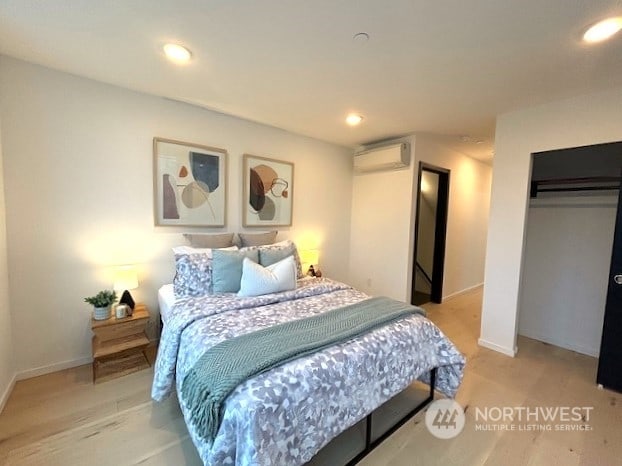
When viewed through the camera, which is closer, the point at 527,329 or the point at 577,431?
the point at 577,431

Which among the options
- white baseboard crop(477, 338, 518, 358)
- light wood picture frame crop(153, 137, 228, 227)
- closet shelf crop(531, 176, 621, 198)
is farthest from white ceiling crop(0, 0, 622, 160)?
white baseboard crop(477, 338, 518, 358)

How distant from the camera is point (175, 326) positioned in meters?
1.76

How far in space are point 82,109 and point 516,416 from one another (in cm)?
400

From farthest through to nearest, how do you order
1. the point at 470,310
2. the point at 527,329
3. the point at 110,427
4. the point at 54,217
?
the point at 470,310
the point at 527,329
the point at 54,217
the point at 110,427

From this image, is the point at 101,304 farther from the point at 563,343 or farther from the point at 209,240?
the point at 563,343

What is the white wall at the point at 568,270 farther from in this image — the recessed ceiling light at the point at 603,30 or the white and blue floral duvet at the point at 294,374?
the white and blue floral duvet at the point at 294,374

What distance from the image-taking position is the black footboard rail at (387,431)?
1.52 metres

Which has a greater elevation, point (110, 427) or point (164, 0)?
point (164, 0)

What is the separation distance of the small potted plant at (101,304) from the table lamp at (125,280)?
0.10 m

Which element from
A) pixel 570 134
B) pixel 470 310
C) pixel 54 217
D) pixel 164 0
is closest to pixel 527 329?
pixel 470 310

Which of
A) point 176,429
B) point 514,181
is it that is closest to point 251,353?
point 176,429

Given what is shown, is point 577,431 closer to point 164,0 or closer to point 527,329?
point 527,329

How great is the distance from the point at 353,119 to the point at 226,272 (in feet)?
6.70

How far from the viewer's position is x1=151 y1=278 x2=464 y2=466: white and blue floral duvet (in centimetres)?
113
